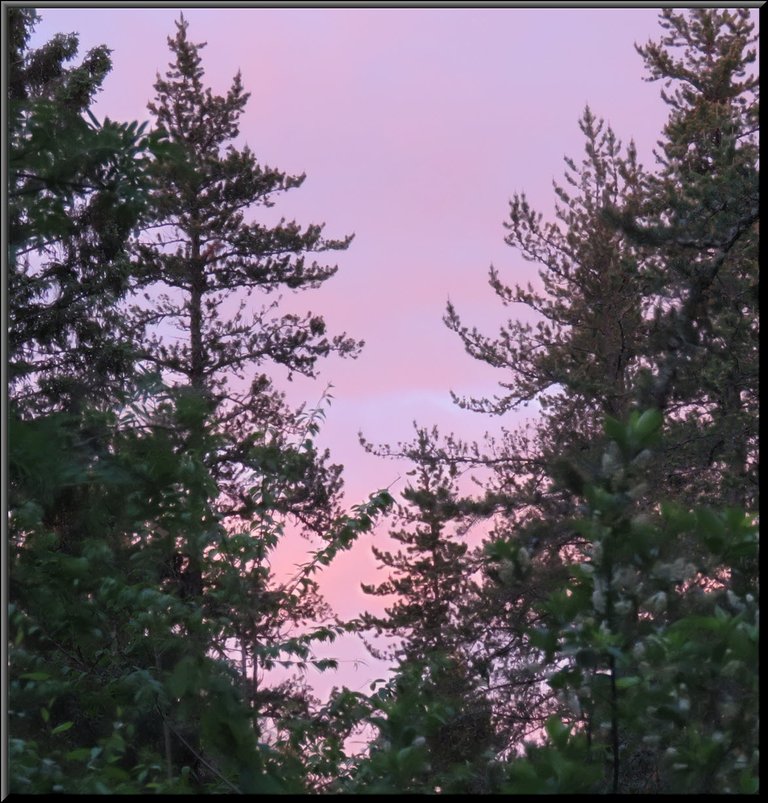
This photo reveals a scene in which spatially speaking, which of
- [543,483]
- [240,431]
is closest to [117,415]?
[240,431]

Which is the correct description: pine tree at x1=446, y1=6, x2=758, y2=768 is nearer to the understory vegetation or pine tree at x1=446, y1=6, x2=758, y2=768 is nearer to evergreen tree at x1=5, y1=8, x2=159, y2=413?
the understory vegetation

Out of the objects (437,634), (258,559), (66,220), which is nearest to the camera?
(66,220)

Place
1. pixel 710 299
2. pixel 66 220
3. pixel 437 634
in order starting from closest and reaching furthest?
pixel 66 220 → pixel 710 299 → pixel 437 634

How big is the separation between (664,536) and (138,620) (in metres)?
3.22

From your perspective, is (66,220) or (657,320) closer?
(66,220)

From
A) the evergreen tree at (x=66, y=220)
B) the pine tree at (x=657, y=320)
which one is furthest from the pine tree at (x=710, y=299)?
the evergreen tree at (x=66, y=220)

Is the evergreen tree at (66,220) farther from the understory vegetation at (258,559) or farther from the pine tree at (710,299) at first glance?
the pine tree at (710,299)

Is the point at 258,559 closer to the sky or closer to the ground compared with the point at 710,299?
closer to the ground

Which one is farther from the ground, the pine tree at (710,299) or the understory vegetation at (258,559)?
the pine tree at (710,299)

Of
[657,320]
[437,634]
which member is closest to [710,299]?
[657,320]

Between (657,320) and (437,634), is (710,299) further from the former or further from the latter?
(437,634)

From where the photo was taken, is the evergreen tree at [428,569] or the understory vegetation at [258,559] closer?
the understory vegetation at [258,559]

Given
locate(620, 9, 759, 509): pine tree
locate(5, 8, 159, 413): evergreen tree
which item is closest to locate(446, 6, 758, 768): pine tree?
locate(620, 9, 759, 509): pine tree

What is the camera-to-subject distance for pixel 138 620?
546 cm
